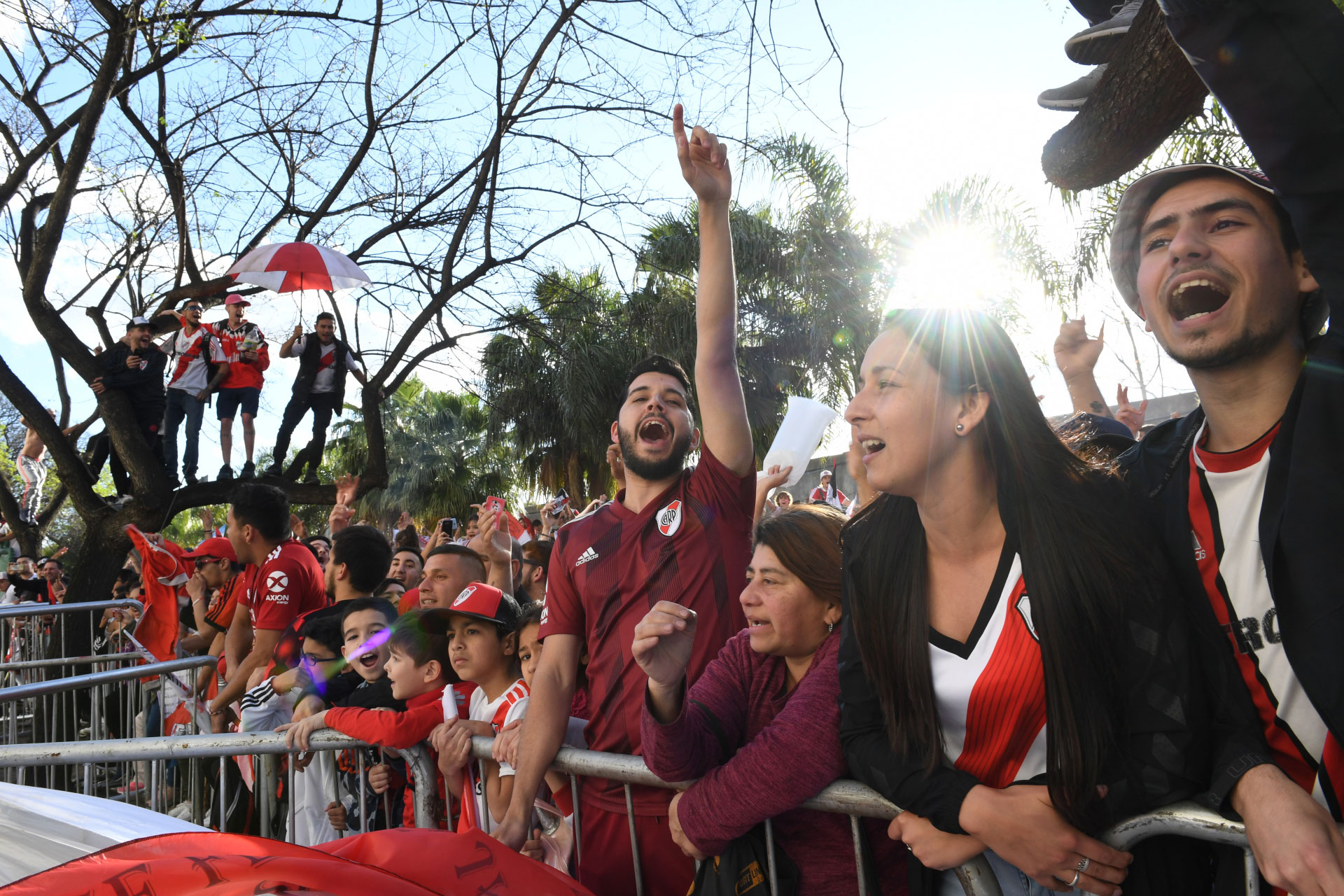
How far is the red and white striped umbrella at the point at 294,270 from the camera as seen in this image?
819 centimetres

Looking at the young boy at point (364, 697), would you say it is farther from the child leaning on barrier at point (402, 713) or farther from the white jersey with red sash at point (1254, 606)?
the white jersey with red sash at point (1254, 606)

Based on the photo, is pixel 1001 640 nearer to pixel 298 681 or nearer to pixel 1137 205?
pixel 1137 205

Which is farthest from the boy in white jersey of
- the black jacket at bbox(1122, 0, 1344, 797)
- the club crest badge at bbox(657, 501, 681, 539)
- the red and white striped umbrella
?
the red and white striped umbrella

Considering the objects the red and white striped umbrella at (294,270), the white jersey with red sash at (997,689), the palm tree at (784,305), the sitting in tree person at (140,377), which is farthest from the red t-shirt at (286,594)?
the palm tree at (784,305)

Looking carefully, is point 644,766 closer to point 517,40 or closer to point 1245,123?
point 1245,123

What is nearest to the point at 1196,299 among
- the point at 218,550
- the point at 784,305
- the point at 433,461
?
the point at 218,550

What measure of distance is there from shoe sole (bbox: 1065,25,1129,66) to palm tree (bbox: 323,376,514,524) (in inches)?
1165

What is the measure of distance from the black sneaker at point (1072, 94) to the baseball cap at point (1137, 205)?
1.06 metres

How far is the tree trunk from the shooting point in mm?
2490

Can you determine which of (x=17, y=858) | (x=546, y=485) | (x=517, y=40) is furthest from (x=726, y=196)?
(x=546, y=485)

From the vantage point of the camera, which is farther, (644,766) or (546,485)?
(546,485)

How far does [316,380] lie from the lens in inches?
358

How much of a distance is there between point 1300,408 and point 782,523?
1185 mm

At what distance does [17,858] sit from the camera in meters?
1.56
